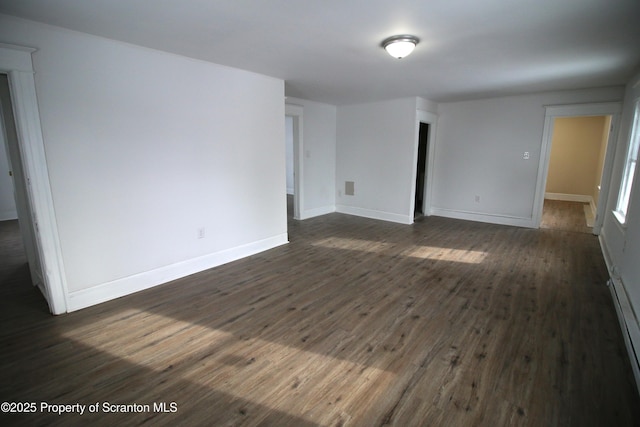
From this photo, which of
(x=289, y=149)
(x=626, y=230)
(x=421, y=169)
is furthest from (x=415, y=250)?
(x=289, y=149)

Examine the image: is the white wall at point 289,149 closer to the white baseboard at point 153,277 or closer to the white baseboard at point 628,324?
the white baseboard at point 153,277

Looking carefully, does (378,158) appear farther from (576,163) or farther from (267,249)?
(576,163)

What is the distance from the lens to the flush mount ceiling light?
102 inches

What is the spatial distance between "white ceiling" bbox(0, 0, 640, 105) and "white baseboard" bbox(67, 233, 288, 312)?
2275 mm

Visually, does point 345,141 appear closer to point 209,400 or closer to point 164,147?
point 164,147

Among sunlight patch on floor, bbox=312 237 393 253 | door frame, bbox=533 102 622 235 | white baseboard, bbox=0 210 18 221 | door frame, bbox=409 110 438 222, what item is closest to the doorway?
door frame, bbox=409 110 438 222

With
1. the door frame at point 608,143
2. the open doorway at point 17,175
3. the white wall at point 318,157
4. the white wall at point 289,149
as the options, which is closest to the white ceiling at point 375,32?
the open doorway at point 17,175

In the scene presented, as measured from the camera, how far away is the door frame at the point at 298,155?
5796 mm

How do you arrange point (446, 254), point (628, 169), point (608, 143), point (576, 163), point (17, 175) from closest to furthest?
point (17, 175), point (628, 169), point (446, 254), point (608, 143), point (576, 163)

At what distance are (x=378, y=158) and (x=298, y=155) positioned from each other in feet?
5.49

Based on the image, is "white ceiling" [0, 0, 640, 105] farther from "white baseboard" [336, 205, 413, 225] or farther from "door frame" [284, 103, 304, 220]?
"white baseboard" [336, 205, 413, 225]

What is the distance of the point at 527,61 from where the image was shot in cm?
329

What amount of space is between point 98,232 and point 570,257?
5.76 metres

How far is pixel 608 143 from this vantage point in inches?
193
